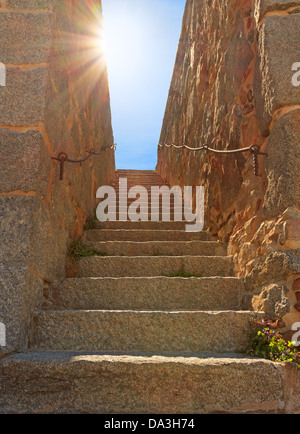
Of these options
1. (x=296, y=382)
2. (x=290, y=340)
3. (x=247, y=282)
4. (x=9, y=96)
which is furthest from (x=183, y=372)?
(x=9, y=96)

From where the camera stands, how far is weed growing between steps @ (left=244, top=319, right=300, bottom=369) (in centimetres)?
156

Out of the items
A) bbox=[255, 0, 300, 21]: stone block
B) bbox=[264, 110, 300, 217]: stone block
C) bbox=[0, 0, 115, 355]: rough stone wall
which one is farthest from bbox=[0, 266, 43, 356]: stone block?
bbox=[255, 0, 300, 21]: stone block

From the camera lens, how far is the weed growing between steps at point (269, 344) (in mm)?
1562

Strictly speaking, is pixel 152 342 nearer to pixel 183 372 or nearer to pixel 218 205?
pixel 183 372

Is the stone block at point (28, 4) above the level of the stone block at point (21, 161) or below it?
above

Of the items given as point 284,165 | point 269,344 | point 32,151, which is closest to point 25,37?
point 32,151

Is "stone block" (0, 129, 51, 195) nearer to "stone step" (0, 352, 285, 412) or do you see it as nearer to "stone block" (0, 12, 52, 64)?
"stone block" (0, 12, 52, 64)

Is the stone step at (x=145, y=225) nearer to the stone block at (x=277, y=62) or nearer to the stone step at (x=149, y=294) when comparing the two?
the stone step at (x=149, y=294)

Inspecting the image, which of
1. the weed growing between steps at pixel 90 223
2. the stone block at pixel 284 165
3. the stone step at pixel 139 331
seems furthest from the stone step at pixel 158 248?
the stone step at pixel 139 331

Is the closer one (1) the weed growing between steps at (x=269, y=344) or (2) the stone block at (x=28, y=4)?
(1) the weed growing between steps at (x=269, y=344)

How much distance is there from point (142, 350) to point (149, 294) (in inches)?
18.9

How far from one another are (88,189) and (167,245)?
3.99ft

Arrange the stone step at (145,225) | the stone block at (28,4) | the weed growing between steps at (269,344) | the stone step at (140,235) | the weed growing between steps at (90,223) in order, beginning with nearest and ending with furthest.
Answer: the weed growing between steps at (269,344), the stone block at (28,4), the stone step at (140,235), the weed growing between steps at (90,223), the stone step at (145,225)
